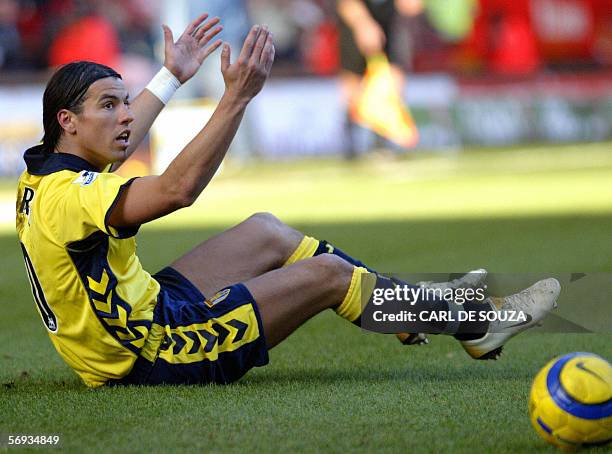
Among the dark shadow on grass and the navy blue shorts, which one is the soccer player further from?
the dark shadow on grass

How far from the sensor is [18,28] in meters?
22.5

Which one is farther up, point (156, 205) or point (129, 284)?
point (156, 205)

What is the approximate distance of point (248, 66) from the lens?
170 inches

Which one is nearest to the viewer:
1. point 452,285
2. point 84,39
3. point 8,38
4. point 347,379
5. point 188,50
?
point 452,285

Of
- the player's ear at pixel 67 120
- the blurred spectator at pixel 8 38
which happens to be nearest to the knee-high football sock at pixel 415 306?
the player's ear at pixel 67 120

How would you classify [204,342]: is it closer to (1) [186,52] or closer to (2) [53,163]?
(2) [53,163]

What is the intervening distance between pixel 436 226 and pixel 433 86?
1209cm

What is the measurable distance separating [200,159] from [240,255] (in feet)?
3.53

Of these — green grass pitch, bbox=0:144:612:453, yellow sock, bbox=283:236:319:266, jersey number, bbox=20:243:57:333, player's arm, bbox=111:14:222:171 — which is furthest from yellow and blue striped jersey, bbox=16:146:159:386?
player's arm, bbox=111:14:222:171

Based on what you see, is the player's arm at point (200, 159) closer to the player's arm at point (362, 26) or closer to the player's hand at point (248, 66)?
the player's hand at point (248, 66)

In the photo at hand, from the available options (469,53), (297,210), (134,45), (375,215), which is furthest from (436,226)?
(469,53)

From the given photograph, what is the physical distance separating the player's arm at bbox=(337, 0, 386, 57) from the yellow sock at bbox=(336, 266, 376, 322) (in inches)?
735

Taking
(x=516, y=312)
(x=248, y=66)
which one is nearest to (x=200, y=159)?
(x=248, y=66)

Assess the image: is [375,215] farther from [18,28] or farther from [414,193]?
[18,28]
